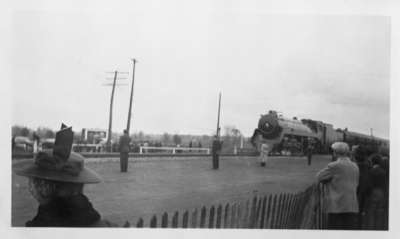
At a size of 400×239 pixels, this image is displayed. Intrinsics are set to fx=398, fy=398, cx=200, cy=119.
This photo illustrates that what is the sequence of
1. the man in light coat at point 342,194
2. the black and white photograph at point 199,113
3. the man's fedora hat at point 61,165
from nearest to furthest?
the man's fedora hat at point 61,165, the black and white photograph at point 199,113, the man in light coat at point 342,194

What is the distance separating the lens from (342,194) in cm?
289

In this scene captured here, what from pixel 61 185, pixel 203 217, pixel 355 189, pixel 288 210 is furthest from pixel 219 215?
pixel 61 185

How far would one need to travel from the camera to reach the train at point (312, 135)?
2.85m

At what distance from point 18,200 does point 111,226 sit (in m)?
0.67

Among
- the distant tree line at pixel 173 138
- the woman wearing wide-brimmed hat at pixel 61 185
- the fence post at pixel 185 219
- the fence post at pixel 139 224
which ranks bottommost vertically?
the fence post at pixel 139 224

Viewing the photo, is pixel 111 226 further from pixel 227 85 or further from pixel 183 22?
pixel 183 22

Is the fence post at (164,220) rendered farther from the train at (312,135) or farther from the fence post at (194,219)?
the train at (312,135)

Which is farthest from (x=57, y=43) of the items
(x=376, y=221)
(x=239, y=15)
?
(x=376, y=221)

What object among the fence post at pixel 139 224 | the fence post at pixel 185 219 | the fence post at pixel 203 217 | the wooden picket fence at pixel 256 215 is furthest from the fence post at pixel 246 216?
A: the fence post at pixel 139 224

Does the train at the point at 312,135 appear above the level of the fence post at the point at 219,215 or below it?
above

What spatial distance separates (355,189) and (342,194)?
105mm

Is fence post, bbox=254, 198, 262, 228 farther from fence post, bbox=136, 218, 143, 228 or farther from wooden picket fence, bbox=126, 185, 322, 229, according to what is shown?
fence post, bbox=136, 218, 143, 228

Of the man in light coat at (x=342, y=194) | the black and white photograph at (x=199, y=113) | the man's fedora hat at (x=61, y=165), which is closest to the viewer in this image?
the man's fedora hat at (x=61, y=165)

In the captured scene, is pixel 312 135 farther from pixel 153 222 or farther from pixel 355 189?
pixel 153 222
